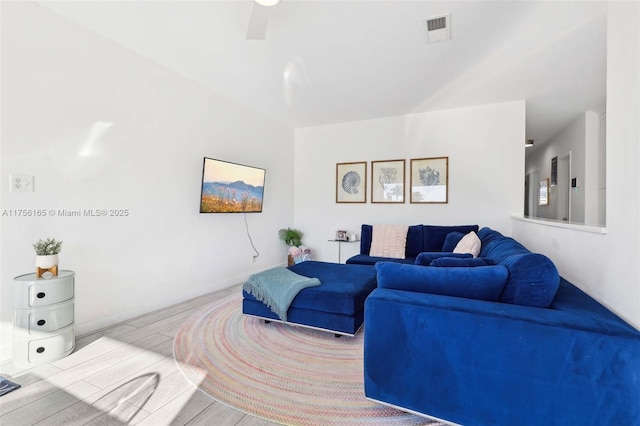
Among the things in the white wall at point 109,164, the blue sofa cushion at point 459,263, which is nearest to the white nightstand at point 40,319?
the white wall at point 109,164

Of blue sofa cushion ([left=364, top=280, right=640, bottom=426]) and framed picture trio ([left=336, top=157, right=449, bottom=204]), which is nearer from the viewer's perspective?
blue sofa cushion ([left=364, top=280, right=640, bottom=426])

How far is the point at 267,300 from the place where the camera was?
2609 millimetres

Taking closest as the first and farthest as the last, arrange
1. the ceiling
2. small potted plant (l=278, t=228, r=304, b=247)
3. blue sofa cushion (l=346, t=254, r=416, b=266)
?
the ceiling → blue sofa cushion (l=346, t=254, r=416, b=266) → small potted plant (l=278, t=228, r=304, b=247)

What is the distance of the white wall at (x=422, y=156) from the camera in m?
4.17

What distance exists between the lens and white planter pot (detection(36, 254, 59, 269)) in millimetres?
2109

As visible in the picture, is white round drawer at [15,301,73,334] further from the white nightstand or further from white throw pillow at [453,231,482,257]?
white throw pillow at [453,231,482,257]

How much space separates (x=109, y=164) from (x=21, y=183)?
65 cm

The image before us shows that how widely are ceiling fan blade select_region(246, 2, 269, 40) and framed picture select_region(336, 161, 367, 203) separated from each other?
319 cm

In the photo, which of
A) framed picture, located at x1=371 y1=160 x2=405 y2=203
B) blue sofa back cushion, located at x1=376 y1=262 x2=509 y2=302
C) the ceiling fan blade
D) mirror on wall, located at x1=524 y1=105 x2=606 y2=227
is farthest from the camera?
framed picture, located at x1=371 y1=160 x2=405 y2=203

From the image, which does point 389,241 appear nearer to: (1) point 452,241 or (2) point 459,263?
(1) point 452,241

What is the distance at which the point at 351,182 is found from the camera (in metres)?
5.18

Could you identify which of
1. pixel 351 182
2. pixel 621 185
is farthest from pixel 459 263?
pixel 351 182

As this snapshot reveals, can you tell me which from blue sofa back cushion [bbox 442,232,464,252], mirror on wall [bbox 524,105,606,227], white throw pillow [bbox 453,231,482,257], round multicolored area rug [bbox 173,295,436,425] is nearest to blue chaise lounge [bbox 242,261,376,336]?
round multicolored area rug [bbox 173,295,436,425]

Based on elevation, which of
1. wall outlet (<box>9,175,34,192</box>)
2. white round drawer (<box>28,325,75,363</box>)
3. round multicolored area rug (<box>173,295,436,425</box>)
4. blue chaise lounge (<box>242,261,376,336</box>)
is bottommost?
round multicolored area rug (<box>173,295,436,425</box>)
